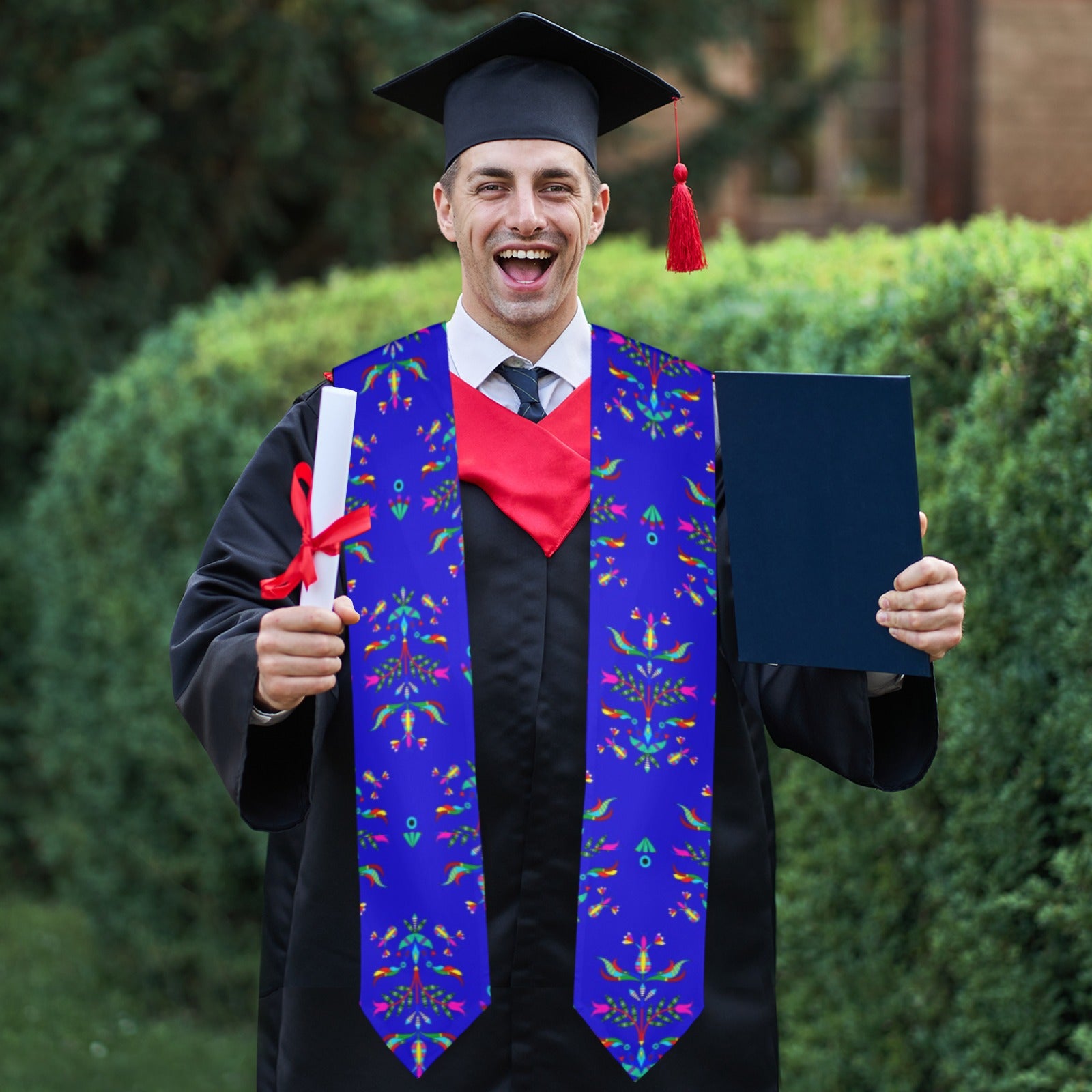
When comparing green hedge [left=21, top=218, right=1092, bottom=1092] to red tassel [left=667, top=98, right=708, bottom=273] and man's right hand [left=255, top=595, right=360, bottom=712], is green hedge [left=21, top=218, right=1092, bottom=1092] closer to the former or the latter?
red tassel [left=667, top=98, right=708, bottom=273]

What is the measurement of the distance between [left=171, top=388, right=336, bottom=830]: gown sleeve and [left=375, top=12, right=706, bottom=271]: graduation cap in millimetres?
539

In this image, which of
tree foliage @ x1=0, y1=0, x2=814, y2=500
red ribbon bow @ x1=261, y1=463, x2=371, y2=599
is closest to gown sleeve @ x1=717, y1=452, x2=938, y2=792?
red ribbon bow @ x1=261, y1=463, x2=371, y2=599

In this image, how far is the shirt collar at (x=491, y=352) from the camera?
2.42m

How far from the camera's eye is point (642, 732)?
2326 millimetres

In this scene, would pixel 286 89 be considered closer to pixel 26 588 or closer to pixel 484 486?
pixel 26 588

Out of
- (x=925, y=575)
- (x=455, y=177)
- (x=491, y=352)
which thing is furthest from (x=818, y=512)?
(x=455, y=177)

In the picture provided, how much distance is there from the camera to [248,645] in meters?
2.10

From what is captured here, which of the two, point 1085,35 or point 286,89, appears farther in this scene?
point 1085,35

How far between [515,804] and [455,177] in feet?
3.34

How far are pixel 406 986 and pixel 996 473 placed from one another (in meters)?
1.65

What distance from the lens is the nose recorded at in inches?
91.0

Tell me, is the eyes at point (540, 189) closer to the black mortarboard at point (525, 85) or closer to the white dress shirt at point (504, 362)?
the black mortarboard at point (525, 85)

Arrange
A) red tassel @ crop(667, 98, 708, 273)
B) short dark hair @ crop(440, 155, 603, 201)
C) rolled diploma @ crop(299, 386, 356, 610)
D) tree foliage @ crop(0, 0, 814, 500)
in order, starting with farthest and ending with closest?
tree foliage @ crop(0, 0, 814, 500)
red tassel @ crop(667, 98, 708, 273)
short dark hair @ crop(440, 155, 603, 201)
rolled diploma @ crop(299, 386, 356, 610)

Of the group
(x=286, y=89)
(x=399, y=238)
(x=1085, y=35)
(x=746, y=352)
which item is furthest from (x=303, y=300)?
(x=1085, y=35)
